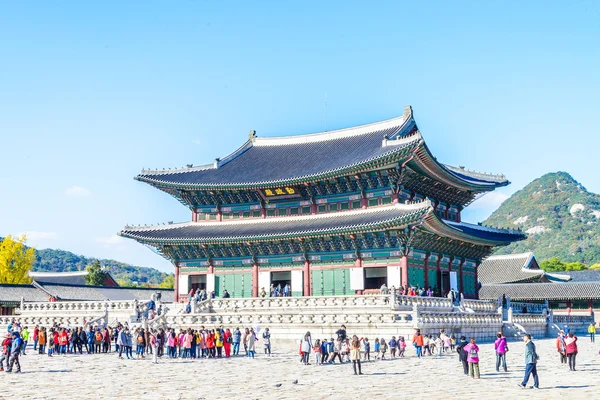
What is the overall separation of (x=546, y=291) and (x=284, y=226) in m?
33.7

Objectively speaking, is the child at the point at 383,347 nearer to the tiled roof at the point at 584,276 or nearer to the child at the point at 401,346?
the child at the point at 401,346

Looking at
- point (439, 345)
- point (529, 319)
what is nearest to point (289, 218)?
point (529, 319)

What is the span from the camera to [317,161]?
5384cm

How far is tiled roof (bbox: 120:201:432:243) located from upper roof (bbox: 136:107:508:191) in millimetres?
3208

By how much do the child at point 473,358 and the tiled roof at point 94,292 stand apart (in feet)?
158

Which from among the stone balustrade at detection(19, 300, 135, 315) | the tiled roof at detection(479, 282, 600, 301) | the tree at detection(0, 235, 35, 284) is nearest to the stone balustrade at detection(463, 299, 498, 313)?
the stone balustrade at detection(19, 300, 135, 315)

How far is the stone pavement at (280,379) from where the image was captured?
63.1 ft

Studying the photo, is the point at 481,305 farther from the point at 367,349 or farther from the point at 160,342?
the point at 160,342

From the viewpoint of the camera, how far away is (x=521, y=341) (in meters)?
41.2

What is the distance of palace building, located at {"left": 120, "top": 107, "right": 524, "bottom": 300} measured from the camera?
46031mm

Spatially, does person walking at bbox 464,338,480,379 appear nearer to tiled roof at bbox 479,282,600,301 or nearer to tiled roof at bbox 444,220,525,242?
tiled roof at bbox 444,220,525,242

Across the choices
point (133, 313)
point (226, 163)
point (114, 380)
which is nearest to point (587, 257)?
point (226, 163)

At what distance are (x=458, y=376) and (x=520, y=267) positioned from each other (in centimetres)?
6044

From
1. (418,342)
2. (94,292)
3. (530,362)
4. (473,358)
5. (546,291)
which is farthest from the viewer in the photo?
(94,292)
